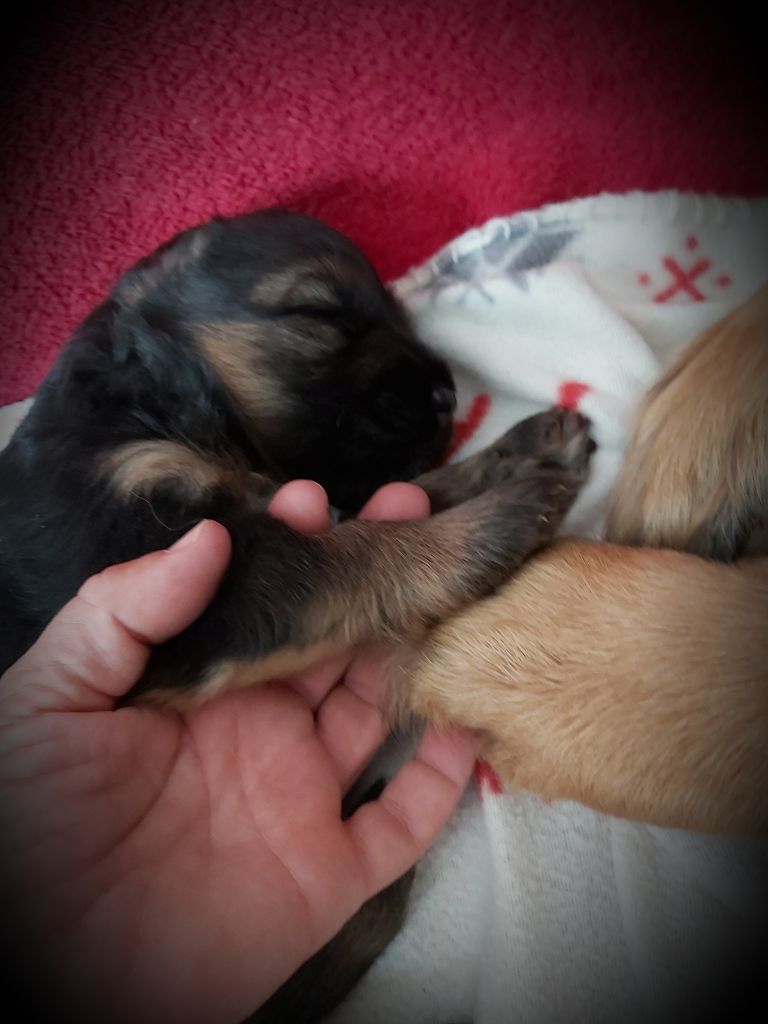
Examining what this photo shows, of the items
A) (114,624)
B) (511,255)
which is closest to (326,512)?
(114,624)

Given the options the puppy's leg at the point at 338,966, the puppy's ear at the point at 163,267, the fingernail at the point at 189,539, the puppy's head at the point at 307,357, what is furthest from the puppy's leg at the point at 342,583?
the puppy's ear at the point at 163,267

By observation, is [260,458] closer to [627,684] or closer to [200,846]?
[200,846]

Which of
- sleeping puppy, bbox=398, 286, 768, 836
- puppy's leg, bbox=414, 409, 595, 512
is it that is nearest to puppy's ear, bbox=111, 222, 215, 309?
puppy's leg, bbox=414, 409, 595, 512

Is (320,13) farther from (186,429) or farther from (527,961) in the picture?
(527,961)

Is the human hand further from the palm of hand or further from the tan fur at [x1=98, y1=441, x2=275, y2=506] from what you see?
the tan fur at [x1=98, y1=441, x2=275, y2=506]

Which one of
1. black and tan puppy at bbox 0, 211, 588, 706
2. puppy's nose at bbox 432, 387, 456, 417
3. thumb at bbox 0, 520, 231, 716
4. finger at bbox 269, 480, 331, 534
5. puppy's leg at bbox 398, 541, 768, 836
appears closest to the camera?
puppy's leg at bbox 398, 541, 768, 836

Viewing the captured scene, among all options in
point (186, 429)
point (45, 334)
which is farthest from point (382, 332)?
point (45, 334)
